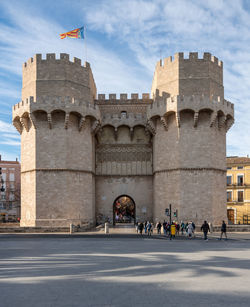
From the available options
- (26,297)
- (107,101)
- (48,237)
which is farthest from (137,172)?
(26,297)

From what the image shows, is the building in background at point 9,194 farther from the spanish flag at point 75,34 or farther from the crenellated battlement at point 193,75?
the crenellated battlement at point 193,75

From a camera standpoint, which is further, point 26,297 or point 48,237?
point 48,237

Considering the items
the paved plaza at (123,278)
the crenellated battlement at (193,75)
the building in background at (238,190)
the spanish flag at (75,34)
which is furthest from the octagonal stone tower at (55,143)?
the building in background at (238,190)

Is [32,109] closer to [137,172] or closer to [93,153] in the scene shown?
[93,153]

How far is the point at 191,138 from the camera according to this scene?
32812mm

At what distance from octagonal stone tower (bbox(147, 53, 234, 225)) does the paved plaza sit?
14.9 m

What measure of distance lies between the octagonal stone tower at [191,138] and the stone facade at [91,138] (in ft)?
0.28

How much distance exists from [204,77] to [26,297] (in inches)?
1103

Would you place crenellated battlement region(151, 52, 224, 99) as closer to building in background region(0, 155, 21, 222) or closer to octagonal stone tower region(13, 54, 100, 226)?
octagonal stone tower region(13, 54, 100, 226)

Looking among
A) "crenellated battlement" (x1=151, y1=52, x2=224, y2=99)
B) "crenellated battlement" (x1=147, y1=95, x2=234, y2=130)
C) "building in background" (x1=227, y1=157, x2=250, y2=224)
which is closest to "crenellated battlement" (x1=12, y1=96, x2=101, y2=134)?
"crenellated battlement" (x1=147, y1=95, x2=234, y2=130)

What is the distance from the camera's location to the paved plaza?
28.8 ft

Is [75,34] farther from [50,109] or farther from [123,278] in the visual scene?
[123,278]

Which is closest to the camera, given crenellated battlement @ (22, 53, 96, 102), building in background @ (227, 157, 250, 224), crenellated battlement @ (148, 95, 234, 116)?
crenellated battlement @ (148, 95, 234, 116)

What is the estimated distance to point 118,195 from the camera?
37344mm
